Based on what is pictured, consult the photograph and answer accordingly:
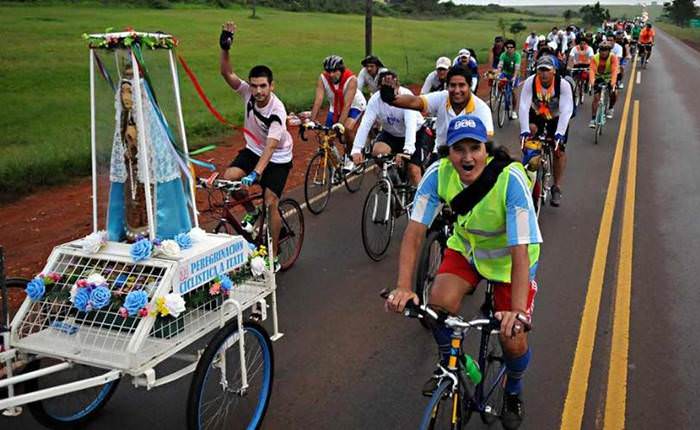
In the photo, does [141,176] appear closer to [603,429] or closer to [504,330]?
[504,330]

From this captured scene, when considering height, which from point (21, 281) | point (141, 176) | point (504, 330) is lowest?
point (21, 281)

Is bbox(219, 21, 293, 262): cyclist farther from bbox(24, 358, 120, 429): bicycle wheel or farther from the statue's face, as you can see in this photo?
bbox(24, 358, 120, 429): bicycle wheel

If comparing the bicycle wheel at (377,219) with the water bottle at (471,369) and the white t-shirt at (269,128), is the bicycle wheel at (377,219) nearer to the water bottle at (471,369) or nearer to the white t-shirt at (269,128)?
the white t-shirt at (269,128)

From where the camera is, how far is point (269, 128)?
6715 mm

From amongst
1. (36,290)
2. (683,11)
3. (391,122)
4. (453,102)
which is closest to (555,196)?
(391,122)

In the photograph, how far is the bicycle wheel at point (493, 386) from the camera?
416cm

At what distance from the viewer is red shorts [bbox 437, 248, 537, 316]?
4047 mm

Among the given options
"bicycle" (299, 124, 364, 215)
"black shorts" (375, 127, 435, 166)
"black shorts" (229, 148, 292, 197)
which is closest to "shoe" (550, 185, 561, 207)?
"black shorts" (375, 127, 435, 166)

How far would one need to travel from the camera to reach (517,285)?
144 inches

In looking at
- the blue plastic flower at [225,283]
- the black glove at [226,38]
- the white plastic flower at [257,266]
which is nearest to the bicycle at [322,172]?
the black glove at [226,38]

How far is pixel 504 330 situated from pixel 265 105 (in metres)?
4.22

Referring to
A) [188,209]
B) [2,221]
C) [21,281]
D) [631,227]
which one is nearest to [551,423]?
[188,209]

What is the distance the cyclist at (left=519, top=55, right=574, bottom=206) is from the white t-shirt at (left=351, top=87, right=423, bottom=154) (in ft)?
6.29

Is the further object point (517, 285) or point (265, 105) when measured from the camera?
point (265, 105)
